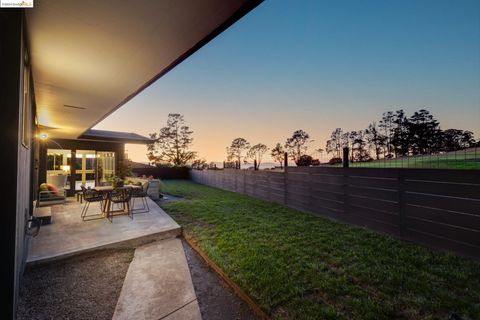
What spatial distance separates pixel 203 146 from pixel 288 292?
2512 cm

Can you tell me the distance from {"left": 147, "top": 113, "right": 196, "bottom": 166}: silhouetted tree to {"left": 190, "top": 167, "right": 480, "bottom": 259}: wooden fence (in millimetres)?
21843

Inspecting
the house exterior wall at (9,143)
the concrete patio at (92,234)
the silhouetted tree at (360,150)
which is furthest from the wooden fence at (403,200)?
the house exterior wall at (9,143)

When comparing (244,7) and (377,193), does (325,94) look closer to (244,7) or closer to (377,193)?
(377,193)

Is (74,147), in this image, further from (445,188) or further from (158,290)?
(445,188)

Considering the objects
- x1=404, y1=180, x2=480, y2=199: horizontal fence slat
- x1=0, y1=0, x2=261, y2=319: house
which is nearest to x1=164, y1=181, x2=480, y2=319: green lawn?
x1=404, y1=180, x2=480, y2=199: horizontal fence slat

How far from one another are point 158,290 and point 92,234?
8.05 ft

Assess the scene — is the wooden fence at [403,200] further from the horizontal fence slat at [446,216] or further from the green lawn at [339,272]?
the green lawn at [339,272]

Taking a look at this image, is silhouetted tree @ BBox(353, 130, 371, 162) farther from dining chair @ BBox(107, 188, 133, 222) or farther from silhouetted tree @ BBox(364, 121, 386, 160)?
dining chair @ BBox(107, 188, 133, 222)

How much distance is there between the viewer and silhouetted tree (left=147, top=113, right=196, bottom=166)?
85.2 ft

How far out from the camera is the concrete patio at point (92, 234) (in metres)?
3.20

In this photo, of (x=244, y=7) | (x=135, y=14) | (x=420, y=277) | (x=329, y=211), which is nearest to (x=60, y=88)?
(x=135, y=14)

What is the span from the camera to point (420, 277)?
2396 mm

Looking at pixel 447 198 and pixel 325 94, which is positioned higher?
pixel 325 94

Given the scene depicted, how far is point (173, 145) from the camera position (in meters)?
26.0
